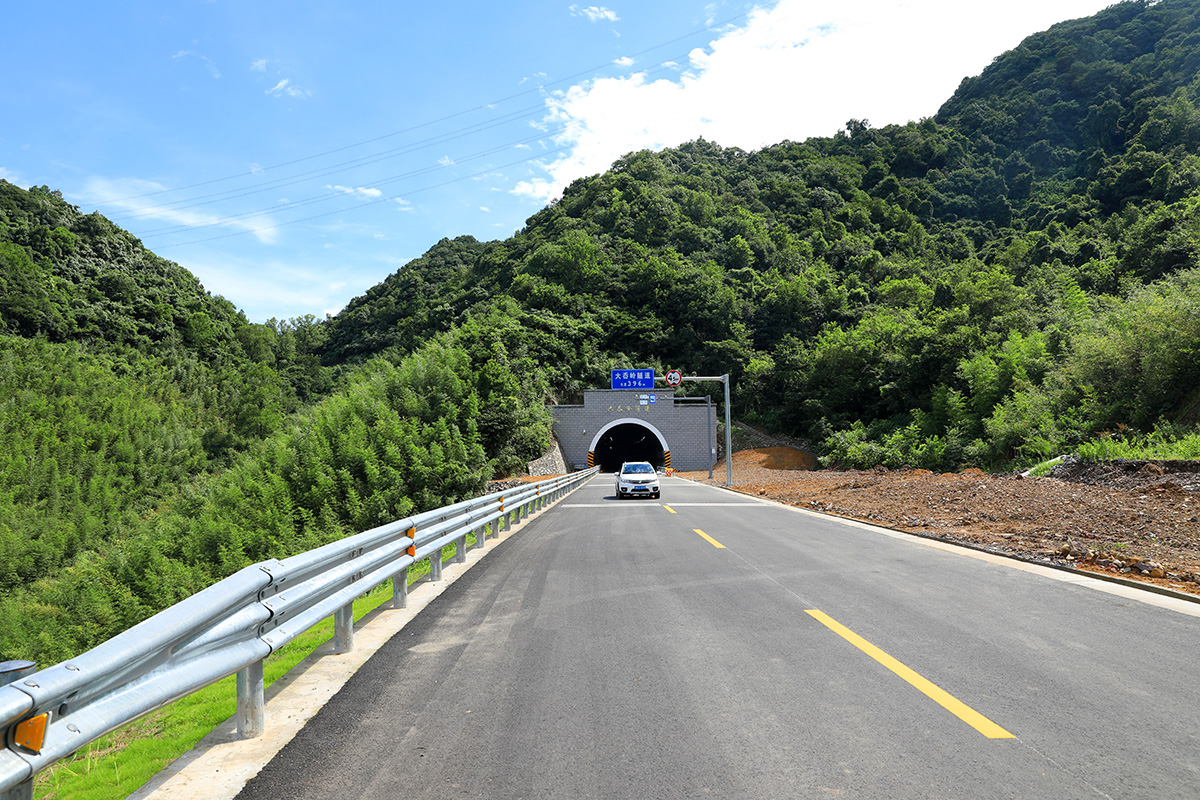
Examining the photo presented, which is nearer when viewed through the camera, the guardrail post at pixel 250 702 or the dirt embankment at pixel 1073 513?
the guardrail post at pixel 250 702

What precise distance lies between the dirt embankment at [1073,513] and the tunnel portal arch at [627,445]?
127 feet

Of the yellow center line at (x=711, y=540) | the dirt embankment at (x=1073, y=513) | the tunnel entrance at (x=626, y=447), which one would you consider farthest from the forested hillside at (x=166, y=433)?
the tunnel entrance at (x=626, y=447)

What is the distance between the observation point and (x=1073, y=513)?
11.9m

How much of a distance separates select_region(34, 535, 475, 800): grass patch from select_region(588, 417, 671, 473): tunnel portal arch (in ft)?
177

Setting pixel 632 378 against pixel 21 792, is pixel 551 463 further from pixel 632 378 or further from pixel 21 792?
pixel 21 792

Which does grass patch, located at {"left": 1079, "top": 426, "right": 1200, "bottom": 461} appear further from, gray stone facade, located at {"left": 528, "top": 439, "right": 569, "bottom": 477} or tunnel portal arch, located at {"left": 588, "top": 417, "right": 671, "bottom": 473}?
tunnel portal arch, located at {"left": 588, "top": 417, "right": 671, "bottom": 473}

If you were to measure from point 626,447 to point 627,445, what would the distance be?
27.3 inches

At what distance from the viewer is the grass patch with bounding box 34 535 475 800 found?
3148mm

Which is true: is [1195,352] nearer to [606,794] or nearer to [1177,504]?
[1177,504]

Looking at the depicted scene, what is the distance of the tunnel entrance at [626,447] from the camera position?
220ft

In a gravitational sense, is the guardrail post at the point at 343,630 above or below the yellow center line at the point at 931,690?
above

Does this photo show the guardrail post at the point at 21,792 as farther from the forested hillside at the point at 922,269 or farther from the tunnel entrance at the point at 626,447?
the tunnel entrance at the point at 626,447

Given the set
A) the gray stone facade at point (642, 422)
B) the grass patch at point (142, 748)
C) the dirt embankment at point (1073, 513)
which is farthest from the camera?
the gray stone facade at point (642, 422)

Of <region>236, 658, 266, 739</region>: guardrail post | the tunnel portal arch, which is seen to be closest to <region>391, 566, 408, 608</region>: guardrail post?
<region>236, 658, 266, 739</region>: guardrail post
